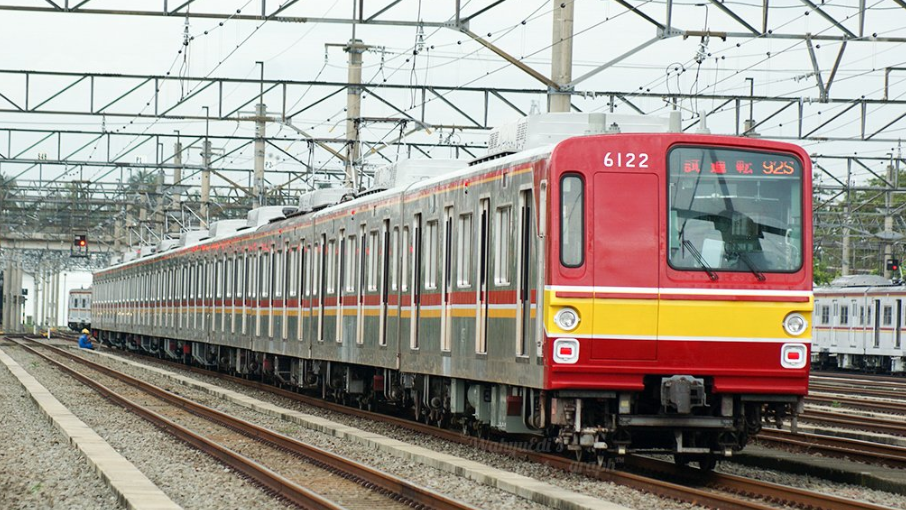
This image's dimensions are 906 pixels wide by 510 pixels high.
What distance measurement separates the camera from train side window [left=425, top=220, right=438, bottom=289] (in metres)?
16.3

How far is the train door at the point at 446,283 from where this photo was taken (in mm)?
15664

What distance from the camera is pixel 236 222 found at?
36469 mm

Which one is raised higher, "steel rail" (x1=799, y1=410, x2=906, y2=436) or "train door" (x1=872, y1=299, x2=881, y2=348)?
"train door" (x1=872, y1=299, x2=881, y2=348)

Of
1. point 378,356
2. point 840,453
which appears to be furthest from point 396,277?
point 840,453

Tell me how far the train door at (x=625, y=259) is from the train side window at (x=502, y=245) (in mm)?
1449

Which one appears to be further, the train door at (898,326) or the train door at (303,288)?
the train door at (898,326)

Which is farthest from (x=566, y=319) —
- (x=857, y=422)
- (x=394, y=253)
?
(x=857, y=422)

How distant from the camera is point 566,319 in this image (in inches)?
473

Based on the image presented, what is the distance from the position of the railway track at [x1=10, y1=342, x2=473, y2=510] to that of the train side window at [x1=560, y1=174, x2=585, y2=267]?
2.25 meters

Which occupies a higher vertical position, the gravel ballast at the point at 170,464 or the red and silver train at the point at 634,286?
the red and silver train at the point at 634,286

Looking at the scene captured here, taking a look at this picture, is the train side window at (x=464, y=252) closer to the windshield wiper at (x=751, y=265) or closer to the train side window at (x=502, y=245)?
the train side window at (x=502, y=245)

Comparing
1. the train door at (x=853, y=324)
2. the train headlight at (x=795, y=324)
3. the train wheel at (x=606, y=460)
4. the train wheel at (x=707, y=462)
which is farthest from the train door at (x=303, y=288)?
the train door at (x=853, y=324)

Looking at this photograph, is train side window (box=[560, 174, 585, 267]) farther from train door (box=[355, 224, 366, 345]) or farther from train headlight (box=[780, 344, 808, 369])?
train door (box=[355, 224, 366, 345])

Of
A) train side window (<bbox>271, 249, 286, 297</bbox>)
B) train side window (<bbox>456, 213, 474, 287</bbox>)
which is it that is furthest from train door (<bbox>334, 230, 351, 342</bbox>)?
train side window (<bbox>456, 213, 474, 287</bbox>)
